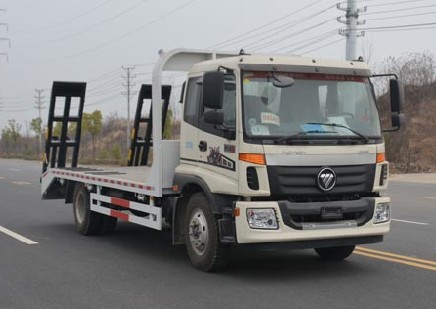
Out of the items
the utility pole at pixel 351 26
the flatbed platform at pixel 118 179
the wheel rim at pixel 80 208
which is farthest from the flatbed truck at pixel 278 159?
the utility pole at pixel 351 26

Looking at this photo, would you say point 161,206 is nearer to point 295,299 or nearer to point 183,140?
point 183,140

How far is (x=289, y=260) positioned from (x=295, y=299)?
205 centimetres

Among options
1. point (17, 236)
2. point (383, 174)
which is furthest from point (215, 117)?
point (17, 236)

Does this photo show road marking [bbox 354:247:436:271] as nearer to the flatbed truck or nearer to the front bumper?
the flatbed truck

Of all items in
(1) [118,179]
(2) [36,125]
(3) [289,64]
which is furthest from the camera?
(2) [36,125]

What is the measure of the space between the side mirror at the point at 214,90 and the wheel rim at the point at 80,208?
15.6 ft

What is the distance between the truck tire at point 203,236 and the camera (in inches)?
284

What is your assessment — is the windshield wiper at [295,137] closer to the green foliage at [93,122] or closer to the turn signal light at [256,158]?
the turn signal light at [256,158]

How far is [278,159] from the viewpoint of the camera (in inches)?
267

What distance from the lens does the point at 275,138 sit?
6.86m

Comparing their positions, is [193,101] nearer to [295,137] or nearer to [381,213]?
[295,137]

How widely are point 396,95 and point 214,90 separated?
2.35m

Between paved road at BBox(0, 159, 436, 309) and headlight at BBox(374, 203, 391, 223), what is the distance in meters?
0.64

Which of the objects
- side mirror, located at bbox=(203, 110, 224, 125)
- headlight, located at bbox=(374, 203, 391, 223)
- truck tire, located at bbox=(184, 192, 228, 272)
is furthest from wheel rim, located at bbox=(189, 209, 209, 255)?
headlight, located at bbox=(374, 203, 391, 223)
